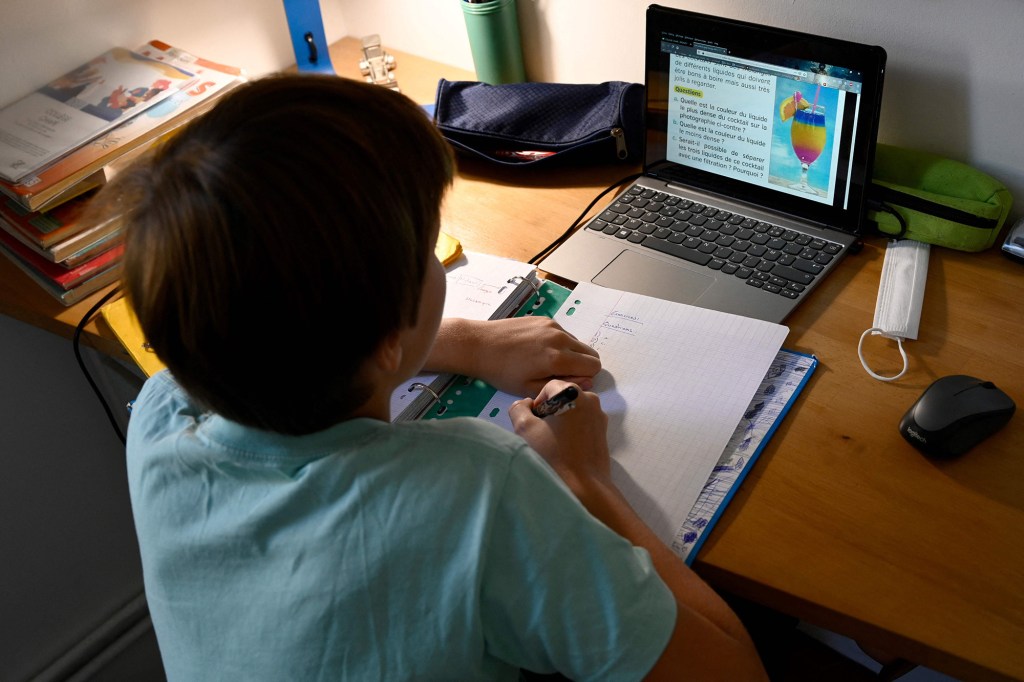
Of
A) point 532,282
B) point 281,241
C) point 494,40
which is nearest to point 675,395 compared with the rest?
point 532,282

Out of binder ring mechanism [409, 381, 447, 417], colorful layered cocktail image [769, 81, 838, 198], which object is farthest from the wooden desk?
binder ring mechanism [409, 381, 447, 417]

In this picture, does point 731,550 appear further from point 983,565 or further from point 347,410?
point 347,410

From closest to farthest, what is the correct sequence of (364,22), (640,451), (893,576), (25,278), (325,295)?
(325,295) → (893,576) → (640,451) → (25,278) → (364,22)

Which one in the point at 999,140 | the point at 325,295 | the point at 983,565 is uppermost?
the point at 325,295

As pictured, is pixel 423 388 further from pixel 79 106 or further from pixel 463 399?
pixel 79 106

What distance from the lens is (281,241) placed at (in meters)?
0.55

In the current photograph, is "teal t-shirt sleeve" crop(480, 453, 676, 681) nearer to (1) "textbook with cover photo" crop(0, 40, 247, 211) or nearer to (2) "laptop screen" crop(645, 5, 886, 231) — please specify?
(2) "laptop screen" crop(645, 5, 886, 231)

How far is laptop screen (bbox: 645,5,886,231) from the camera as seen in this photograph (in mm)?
1027

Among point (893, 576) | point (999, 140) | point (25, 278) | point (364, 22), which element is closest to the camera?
point (893, 576)

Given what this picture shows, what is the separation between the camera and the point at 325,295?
566mm

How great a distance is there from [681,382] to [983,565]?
32 cm

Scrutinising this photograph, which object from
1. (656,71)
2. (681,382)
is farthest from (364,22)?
(681,382)

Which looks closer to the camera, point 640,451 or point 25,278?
point 640,451

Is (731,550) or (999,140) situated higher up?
(999,140)
